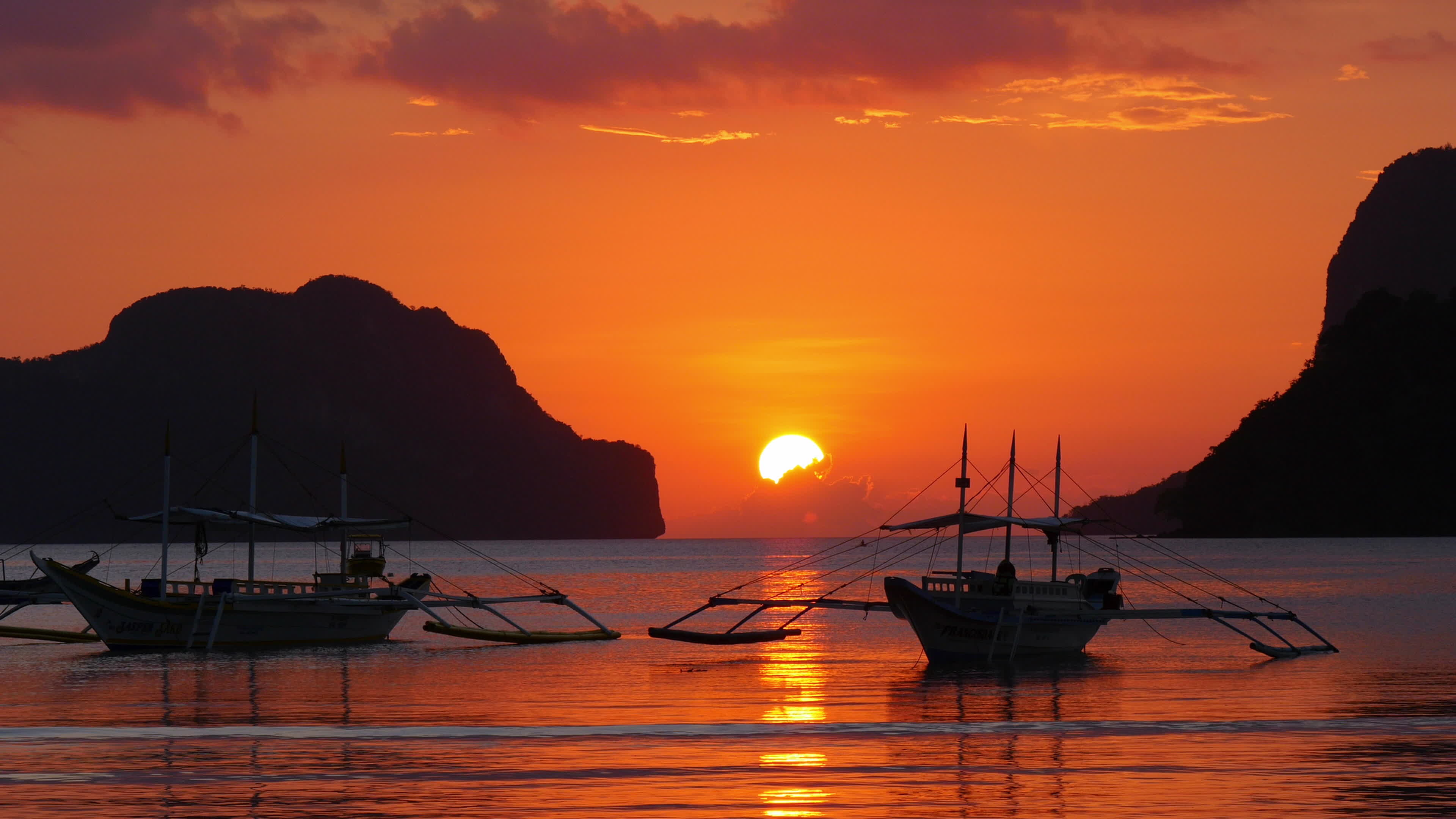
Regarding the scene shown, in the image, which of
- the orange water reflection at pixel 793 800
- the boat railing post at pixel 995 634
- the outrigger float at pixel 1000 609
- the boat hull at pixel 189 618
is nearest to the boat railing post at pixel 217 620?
the boat hull at pixel 189 618

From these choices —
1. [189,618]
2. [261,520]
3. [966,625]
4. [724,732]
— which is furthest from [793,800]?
[261,520]

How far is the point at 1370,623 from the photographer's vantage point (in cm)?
7550

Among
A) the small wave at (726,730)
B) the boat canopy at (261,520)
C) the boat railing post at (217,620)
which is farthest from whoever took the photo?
the boat canopy at (261,520)

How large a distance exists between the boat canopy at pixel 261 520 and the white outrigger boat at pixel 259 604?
0.08 metres

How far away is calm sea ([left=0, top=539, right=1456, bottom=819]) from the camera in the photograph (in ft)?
80.1

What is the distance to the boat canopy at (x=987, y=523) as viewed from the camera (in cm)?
5203

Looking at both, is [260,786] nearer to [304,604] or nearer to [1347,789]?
[1347,789]

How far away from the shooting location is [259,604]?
61.4 metres

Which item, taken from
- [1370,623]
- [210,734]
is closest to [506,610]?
[1370,623]

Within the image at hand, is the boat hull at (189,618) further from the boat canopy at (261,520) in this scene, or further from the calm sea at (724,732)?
the boat canopy at (261,520)

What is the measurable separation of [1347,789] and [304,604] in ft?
151

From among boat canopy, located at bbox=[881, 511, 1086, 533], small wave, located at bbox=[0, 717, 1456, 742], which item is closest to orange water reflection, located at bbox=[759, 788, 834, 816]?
small wave, located at bbox=[0, 717, 1456, 742]

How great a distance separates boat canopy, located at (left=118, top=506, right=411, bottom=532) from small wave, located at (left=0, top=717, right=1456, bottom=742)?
85.9ft

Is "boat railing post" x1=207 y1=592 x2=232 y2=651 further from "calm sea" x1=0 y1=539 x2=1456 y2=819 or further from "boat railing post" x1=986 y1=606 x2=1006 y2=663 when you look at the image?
"boat railing post" x1=986 y1=606 x2=1006 y2=663
